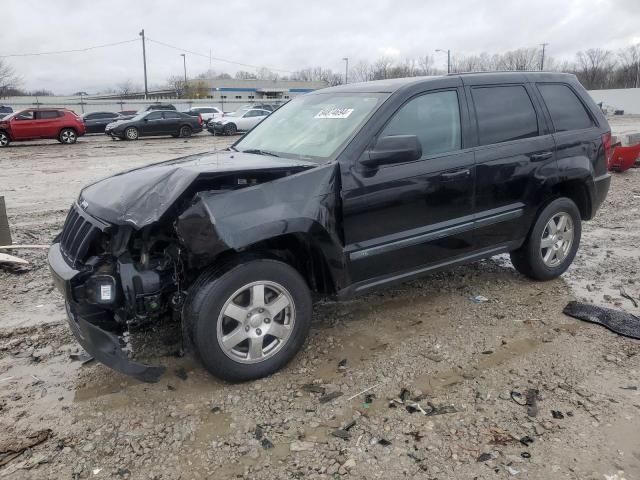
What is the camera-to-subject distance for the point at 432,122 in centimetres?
402

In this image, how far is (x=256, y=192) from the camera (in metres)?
3.18

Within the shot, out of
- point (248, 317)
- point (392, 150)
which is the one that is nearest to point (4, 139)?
point (248, 317)

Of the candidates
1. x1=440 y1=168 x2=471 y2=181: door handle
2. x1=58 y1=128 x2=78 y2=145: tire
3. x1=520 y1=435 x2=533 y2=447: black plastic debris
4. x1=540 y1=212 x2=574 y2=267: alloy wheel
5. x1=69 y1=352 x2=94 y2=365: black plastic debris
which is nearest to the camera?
x1=520 y1=435 x2=533 y2=447: black plastic debris

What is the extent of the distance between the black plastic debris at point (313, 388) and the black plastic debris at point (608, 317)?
2335 mm

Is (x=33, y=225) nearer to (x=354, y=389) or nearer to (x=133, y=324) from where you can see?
(x=133, y=324)

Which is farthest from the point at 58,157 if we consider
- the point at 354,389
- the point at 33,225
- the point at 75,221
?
the point at 354,389

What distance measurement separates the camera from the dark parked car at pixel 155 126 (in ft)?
79.7

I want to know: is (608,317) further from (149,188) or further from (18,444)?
Result: (18,444)

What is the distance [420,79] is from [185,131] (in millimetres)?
24028

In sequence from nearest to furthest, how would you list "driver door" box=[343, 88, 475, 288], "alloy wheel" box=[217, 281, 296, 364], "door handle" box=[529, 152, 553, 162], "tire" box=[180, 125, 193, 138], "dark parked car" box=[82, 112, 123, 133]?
"alloy wheel" box=[217, 281, 296, 364], "driver door" box=[343, 88, 475, 288], "door handle" box=[529, 152, 553, 162], "tire" box=[180, 125, 193, 138], "dark parked car" box=[82, 112, 123, 133]

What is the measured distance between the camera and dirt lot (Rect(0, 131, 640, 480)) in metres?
2.65

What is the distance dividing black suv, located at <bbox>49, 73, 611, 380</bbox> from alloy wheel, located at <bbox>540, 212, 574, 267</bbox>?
0.03 meters

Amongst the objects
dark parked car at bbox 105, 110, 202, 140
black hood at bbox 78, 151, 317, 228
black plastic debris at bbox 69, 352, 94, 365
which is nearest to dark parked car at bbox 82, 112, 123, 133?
dark parked car at bbox 105, 110, 202, 140

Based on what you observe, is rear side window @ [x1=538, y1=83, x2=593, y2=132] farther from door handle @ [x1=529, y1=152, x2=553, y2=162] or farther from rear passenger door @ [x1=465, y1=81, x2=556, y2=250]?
door handle @ [x1=529, y1=152, x2=553, y2=162]
